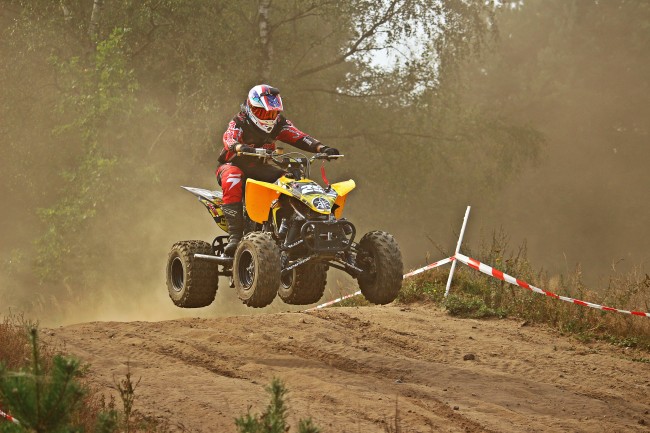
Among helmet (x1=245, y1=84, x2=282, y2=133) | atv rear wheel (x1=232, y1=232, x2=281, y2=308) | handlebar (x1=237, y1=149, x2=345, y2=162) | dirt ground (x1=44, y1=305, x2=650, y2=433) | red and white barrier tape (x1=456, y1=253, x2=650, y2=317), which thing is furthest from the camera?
red and white barrier tape (x1=456, y1=253, x2=650, y2=317)

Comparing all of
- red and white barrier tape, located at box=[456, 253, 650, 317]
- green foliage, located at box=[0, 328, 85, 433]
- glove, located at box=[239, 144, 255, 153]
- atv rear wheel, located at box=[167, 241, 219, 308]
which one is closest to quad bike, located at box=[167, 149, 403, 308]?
glove, located at box=[239, 144, 255, 153]

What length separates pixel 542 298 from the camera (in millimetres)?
14078

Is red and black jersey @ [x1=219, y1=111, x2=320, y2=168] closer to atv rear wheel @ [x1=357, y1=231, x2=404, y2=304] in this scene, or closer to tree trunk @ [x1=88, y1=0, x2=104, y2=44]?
atv rear wheel @ [x1=357, y1=231, x2=404, y2=304]

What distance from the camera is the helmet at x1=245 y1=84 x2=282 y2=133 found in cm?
1152

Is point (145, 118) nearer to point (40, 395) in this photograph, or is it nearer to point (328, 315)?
point (328, 315)

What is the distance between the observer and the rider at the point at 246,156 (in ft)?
37.9

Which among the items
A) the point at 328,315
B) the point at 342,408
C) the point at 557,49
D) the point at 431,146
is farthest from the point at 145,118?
the point at 557,49

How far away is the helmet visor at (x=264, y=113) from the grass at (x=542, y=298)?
4.53 meters

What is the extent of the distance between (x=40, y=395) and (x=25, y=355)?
4721mm

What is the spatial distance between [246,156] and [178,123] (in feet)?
47.5

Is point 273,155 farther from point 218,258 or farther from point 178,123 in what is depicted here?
point 178,123

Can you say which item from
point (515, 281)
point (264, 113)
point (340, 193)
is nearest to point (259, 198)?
point (340, 193)

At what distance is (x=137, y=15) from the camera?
2539cm

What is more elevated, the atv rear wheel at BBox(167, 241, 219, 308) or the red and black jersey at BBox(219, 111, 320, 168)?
the red and black jersey at BBox(219, 111, 320, 168)
